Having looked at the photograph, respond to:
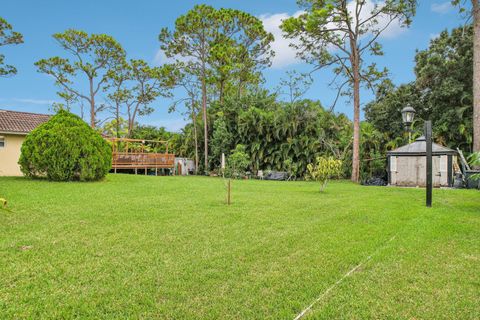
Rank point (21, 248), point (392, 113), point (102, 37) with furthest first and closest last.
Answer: point (102, 37)
point (392, 113)
point (21, 248)

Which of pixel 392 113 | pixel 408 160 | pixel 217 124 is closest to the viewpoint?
pixel 408 160

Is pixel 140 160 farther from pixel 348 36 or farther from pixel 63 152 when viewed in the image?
pixel 348 36

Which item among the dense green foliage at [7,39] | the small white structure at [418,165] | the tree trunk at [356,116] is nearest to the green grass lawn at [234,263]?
the small white structure at [418,165]

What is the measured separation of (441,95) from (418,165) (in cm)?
476

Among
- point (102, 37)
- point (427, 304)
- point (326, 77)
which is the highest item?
point (102, 37)

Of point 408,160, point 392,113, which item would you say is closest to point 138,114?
point 392,113

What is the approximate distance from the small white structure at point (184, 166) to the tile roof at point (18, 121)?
7.88 metres

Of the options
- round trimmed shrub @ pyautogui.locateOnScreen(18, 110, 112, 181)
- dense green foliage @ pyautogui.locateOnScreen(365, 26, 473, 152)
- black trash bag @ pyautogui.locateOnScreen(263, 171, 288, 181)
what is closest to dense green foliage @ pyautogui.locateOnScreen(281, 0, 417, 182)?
dense green foliage @ pyautogui.locateOnScreen(365, 26, 473, 152)

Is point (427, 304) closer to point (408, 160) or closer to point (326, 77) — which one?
point (408, 160)

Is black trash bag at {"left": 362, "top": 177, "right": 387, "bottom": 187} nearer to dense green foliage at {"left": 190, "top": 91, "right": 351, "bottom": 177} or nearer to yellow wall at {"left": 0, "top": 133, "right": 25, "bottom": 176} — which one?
dense green foliage at {"left": 190, "top": 91, "right": 351, "bottom": 177}

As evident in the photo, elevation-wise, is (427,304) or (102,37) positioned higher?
(102,37)

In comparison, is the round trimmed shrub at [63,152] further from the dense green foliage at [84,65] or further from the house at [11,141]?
the dense green foliage at [84,65]

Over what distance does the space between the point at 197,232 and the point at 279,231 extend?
1.16m

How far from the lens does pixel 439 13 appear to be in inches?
545
